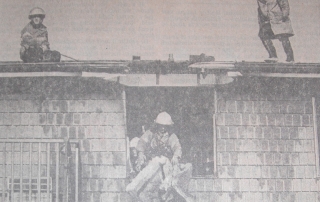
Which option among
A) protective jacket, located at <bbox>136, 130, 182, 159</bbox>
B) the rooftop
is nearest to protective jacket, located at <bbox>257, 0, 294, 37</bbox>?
the rooftop

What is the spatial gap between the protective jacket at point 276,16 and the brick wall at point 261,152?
52cm

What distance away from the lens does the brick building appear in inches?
146

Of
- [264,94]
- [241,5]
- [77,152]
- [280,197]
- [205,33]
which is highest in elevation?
[241,5]

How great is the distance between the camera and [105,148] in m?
3.77

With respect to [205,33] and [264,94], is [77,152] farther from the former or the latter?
[264,94]

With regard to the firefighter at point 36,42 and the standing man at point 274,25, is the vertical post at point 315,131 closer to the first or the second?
the standing man at point 274,25

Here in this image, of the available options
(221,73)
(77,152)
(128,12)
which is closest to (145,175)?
(77,152)

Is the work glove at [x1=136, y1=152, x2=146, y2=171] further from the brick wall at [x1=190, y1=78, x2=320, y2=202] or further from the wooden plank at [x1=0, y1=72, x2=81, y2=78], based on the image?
the wooden plank at [x1=0, y1=72, x2=81, y2=78]

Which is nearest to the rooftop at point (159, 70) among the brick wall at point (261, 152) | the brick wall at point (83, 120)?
the brick wall at point (83, 120)

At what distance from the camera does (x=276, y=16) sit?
370 cm

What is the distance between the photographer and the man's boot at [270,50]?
3689 millimetres

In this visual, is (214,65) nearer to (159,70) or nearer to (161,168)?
(159,70)

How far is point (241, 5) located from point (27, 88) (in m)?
1.83

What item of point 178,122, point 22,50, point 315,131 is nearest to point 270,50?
point 315,131
